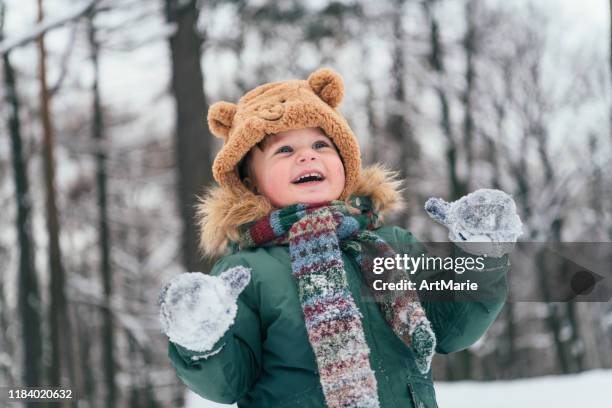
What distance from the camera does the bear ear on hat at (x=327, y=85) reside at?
213cm

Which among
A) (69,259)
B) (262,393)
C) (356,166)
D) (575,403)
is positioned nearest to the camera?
(262,393)

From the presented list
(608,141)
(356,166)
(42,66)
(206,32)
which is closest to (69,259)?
(42,66)

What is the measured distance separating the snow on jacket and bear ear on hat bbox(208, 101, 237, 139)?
47 centimetres

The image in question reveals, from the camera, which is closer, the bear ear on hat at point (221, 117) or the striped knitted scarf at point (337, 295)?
the striped knitted scarf at point (337, 295)

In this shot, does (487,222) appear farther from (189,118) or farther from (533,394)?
(189,118)

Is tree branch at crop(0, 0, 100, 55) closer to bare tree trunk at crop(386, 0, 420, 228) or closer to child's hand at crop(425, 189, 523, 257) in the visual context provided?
child's hand at crop(425, 189, 523, 257)

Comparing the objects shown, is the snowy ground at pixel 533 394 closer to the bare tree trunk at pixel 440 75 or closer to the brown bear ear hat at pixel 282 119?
the brown bear ear hat at pixel 282 119

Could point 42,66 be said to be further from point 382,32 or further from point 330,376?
point 330,376

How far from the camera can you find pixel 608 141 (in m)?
11.1

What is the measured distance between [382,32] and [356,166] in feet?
28.0

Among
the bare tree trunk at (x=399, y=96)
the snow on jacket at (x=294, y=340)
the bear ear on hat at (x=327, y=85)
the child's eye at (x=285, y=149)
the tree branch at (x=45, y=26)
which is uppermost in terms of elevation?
the bare tree trunk at (x=399, y=96)

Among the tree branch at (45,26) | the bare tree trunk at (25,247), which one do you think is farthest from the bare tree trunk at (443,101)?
the bare tree trunk at (25,247)

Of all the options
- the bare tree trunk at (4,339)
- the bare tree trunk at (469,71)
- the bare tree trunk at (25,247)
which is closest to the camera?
the bare tree trunk at (25,247)

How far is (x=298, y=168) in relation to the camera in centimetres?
194
